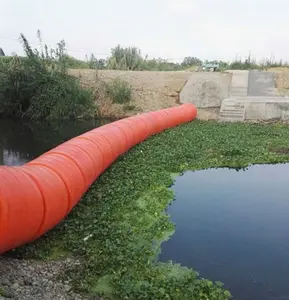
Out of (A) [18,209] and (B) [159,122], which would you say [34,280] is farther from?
(B) [159,122]

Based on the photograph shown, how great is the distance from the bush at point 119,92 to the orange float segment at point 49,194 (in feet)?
50.1

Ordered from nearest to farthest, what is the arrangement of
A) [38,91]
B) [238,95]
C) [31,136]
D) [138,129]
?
[138,129] → [31,136] → [38,91] → [238,95]

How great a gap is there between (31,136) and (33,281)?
39.9ft

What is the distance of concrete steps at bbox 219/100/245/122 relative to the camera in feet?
63.3

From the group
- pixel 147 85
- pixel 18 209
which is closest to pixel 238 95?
pixel 147 85

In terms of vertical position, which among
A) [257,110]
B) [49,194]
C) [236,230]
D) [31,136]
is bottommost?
[236,230]

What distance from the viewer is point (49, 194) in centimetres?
591

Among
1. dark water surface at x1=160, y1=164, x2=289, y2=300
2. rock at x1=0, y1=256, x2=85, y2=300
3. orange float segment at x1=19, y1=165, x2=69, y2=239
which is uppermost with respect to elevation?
orange float segment at x1=19, y1=165, x2=69, y2=239

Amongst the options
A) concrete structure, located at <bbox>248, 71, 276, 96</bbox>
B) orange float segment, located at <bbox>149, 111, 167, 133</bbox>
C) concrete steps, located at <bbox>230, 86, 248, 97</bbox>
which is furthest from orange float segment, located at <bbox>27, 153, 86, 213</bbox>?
concrete structure, located at <bbox>248, 71, 276, 96</bbox>

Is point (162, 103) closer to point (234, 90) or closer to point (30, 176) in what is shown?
point (234, 90)

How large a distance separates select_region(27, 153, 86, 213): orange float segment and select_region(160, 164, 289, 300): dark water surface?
1.72 metres

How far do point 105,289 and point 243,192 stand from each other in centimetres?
502

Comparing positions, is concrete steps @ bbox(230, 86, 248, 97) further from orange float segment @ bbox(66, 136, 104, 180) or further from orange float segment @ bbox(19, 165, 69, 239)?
orange float segment @ bbox(19, 165, 69, 239)

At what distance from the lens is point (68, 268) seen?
545cm
